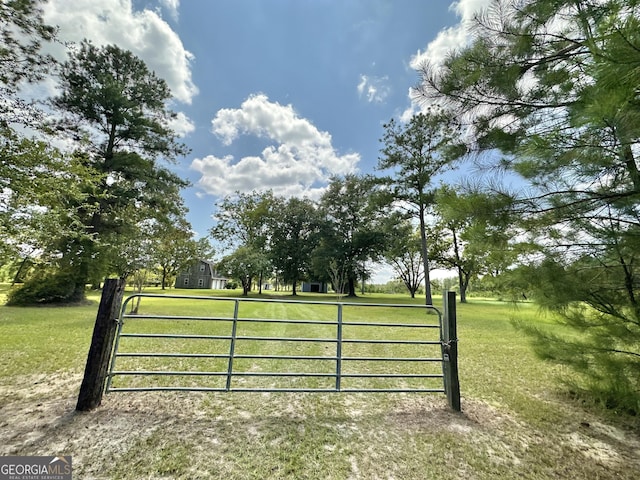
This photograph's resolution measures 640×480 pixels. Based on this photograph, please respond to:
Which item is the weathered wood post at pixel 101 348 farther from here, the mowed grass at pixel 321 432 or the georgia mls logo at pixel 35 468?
the georgia mls logo at pixel 35 468

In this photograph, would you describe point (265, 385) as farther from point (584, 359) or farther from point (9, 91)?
point (9, 91)

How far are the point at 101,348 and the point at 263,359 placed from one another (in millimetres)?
2779

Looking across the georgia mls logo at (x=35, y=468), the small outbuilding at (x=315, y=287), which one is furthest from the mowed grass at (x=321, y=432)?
the small outbuilding at (x=315, y=287)

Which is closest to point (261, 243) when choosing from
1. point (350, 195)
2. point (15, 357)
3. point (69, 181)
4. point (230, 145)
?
point (350, 195)

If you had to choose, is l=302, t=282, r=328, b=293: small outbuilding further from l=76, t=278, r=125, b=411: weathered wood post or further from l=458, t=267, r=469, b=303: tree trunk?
l=76, t=278, r=125, b=411: weathered wood post

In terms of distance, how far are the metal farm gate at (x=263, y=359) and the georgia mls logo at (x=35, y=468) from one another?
832mm

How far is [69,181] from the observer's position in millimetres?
7891

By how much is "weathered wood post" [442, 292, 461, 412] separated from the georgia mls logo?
3.59 m

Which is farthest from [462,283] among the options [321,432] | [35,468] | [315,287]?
[35,468]

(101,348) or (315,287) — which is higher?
(315,287)

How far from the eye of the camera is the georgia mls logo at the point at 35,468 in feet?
6.15

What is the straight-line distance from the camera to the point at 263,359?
5.04 meters

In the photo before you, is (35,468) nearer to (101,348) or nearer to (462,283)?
(101,348)

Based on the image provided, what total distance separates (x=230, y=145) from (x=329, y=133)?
574 cm
